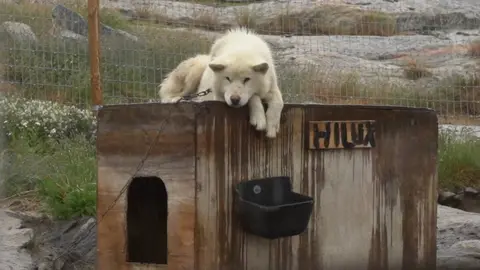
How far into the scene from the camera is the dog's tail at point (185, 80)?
6.77 metres

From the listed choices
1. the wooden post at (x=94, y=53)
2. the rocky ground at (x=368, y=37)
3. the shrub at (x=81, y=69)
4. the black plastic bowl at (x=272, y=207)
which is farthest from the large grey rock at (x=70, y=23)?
the black plastic bowl at (x=272, y=207)

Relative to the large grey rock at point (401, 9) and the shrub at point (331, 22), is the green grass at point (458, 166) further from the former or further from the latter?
the large grey rock at point (401, 9)

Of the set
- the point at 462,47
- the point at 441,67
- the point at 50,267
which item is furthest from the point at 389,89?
the point at 462,47

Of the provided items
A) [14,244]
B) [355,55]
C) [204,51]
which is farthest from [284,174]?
[355,55]

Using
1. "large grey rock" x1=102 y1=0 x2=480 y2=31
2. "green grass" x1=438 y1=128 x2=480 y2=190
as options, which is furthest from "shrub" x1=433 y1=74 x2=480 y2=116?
"large grey rock" x1=102 y1=0 x2=480 y2=31

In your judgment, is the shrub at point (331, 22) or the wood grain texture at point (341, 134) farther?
the shrub at point (331, 22)

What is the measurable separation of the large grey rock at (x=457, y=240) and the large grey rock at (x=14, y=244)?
3.10 meters

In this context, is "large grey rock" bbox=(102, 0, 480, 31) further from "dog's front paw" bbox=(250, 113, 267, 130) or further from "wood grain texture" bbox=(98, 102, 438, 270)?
"dog's front paw" bbox=(250, 113, 267, 130)

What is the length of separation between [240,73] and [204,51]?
4284 mm

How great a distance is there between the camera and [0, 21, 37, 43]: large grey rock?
344 inches

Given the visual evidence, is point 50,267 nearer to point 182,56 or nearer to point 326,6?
point 182,56

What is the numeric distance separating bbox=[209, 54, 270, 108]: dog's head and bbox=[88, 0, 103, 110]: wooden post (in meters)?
2.33

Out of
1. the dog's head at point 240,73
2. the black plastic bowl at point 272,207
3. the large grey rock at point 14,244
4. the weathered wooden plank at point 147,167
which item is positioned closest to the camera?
the black plastic bowl at point 272,207

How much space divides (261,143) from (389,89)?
19.3ft
